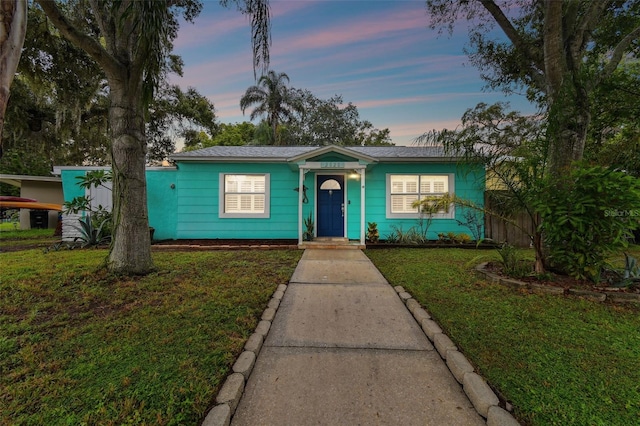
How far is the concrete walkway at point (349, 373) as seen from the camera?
1598 millimetres

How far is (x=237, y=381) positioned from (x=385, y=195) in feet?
24.2

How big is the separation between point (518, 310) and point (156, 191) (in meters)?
9.49

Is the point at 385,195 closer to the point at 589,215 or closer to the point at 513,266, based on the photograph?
the point at 513,266

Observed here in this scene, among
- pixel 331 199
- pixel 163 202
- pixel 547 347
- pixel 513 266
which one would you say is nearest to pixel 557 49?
pixel 513 266

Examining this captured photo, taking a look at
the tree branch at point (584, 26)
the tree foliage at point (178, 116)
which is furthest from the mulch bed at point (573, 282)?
the tree foliage at point (178, 116)

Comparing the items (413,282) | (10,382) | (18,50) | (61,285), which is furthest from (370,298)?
(61,285)

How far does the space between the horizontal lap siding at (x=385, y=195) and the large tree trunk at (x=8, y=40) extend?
770cm

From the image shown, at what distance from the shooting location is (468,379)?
1821mm

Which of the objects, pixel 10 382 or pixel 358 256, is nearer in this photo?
Result: pixel 10 382

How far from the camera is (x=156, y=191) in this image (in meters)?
8.24

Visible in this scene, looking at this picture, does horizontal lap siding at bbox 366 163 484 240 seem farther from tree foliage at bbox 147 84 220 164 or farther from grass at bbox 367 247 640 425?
tree foliage at bbox 147 84 220 164

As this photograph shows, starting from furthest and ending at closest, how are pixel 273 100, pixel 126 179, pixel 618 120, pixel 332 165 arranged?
1. pixel 273 100
2. pixel 332 165
3. pixel 618 120
4. pixel 126 179

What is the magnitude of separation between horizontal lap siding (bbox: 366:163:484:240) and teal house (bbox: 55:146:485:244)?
0.03m

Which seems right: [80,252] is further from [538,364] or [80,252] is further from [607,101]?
[607,101]
